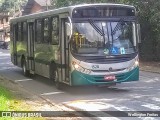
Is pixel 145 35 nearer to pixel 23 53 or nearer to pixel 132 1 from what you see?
pixel 132 1

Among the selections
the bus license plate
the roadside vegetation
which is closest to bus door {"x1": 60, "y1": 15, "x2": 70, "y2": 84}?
the bus license plate

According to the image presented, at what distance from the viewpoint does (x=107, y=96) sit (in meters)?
13.9

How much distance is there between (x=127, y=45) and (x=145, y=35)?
17.4 meters

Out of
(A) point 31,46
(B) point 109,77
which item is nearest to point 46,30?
(A) point 31,46

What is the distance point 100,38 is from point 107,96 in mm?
1919

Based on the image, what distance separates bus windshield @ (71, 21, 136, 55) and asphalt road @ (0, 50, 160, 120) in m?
1.47

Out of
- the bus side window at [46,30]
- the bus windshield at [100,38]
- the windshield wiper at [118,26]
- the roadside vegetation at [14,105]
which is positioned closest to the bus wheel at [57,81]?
the bus side window at [46,30]

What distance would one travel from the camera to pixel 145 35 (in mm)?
31641

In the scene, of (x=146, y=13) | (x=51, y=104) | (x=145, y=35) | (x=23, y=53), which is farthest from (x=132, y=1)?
(x=51, y=104)

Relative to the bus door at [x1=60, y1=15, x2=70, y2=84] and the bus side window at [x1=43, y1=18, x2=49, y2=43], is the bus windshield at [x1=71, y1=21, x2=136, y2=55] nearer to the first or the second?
the bus door at [x1=60, y1=15, x2=70, y2=84]

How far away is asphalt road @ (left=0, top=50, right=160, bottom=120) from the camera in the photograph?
11.6 metres

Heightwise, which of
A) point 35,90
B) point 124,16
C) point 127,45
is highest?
point 124,16

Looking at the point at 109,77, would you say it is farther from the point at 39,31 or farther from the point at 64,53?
the point at 39,31

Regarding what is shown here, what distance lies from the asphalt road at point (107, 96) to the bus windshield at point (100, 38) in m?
1.47
